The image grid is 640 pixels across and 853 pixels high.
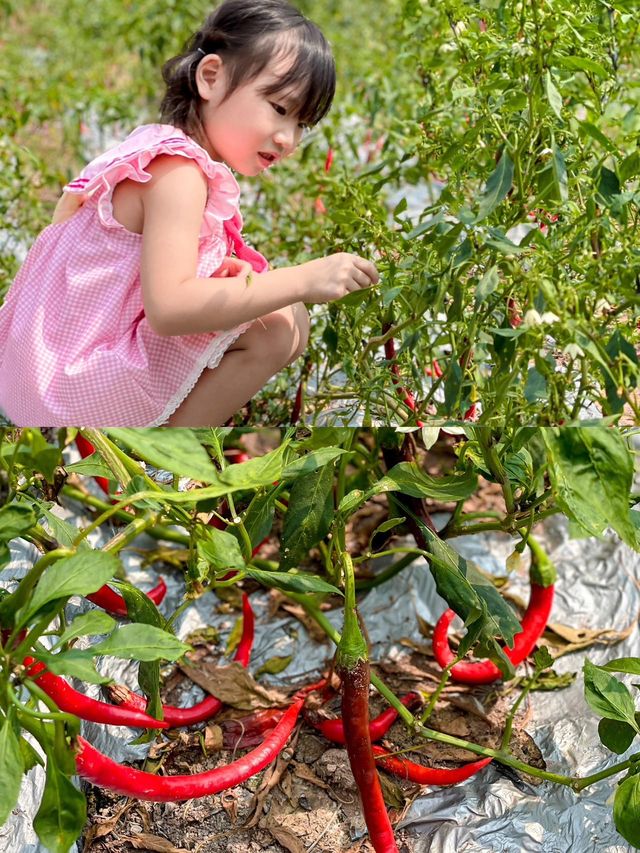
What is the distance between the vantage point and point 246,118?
1.27 meters

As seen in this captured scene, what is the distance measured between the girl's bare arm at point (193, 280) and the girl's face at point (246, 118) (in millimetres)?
125

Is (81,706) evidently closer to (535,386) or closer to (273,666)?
(273,666)

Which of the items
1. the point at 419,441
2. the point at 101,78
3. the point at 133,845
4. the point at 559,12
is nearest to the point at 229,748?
the point at 133,845

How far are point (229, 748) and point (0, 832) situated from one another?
12.1 inches

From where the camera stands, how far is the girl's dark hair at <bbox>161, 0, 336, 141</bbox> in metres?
1.26

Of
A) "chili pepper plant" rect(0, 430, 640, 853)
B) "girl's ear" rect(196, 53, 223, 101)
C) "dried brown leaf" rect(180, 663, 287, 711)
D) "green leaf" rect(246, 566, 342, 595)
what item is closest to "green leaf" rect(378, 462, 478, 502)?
"chili pepper plant" rect(0, 430, 640, 853)

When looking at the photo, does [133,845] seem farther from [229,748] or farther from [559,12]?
[559,12]

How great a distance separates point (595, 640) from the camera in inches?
57.5

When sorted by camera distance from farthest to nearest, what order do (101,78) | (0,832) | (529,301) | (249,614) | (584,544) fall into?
(101,78)
(584,544)
(249,614)
(0,832)
(529,301)

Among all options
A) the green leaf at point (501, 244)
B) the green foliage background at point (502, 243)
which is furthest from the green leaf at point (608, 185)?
the green leaf at point (501, 244)

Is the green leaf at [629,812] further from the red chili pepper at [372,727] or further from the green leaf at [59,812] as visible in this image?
the green leaf at [59,812]

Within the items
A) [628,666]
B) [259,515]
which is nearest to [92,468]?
[259,515]

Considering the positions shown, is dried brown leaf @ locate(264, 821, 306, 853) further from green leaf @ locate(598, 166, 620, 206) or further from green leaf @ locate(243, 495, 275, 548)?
green leaf @ locate(598, 166, 620, 206)

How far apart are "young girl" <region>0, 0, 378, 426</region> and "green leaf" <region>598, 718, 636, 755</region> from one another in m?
0.61
